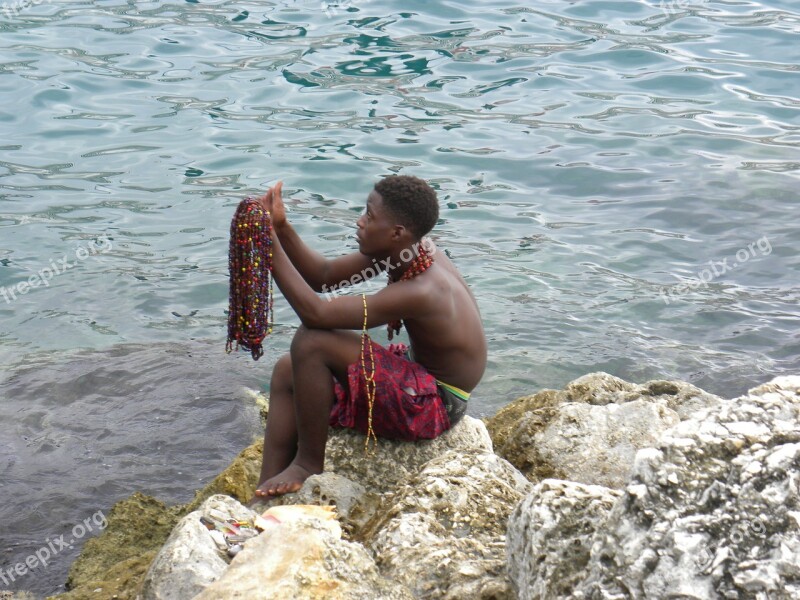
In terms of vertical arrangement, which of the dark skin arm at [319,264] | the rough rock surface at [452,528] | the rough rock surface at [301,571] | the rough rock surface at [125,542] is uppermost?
the rough rock surface at [301,571]

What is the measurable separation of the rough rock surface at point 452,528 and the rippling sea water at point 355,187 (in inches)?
88.7

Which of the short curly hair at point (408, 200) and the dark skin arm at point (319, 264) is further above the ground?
the short curly hair at point (408, 200)

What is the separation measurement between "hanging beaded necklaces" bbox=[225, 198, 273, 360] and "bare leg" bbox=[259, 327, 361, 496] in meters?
0.22

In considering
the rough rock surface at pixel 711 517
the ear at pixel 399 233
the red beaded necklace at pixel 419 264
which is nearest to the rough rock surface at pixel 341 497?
the red beaded necklace at pixel 419 264

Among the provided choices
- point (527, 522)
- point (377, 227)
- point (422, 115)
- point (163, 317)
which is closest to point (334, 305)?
point (377, 227)

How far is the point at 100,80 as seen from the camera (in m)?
13.0

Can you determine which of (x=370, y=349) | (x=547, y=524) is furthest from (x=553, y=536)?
(x=370, y=349)

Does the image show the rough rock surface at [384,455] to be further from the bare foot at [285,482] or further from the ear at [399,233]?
the ear at [399,233]

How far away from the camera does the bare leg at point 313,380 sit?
16.0 ft

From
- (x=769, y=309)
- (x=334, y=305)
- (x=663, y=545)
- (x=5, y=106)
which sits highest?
(x=663, y=545)

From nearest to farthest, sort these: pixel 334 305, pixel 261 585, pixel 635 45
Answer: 1. pixel 261 585
2. pixel 334 305
3. pixel 635 45

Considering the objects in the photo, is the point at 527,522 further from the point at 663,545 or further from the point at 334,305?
the point at 334,305

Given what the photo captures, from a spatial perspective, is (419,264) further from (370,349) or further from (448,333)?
(370,349)

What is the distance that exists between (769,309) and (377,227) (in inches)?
202
